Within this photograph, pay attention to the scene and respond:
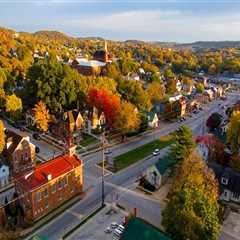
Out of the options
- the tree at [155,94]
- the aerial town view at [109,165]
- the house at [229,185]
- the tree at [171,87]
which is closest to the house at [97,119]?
the aerial town view at [109,165]

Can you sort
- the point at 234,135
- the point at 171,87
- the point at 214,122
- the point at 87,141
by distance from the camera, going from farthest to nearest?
the point at 171,87 < the point at 214,122 < the point at 87,141 < the point at 234,135

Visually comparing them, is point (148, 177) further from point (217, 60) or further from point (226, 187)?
point (217, 60)

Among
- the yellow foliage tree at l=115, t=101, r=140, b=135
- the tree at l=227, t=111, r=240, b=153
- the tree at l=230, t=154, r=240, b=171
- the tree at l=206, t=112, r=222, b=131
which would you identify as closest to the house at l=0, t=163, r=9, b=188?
the yellow foliage tree at l=115, t=101, r=140, b=135

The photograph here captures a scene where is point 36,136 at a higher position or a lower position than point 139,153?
higher

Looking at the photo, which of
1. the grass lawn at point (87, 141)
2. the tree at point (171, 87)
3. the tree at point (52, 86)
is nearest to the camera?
the grass lawn at point (87, 141)

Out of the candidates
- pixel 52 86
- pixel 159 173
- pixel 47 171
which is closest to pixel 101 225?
pixel 47 171

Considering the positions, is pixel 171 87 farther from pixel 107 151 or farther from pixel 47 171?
pixel 47 171

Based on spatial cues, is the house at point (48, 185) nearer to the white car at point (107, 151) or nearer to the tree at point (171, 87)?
the white car at point (107, 151)
